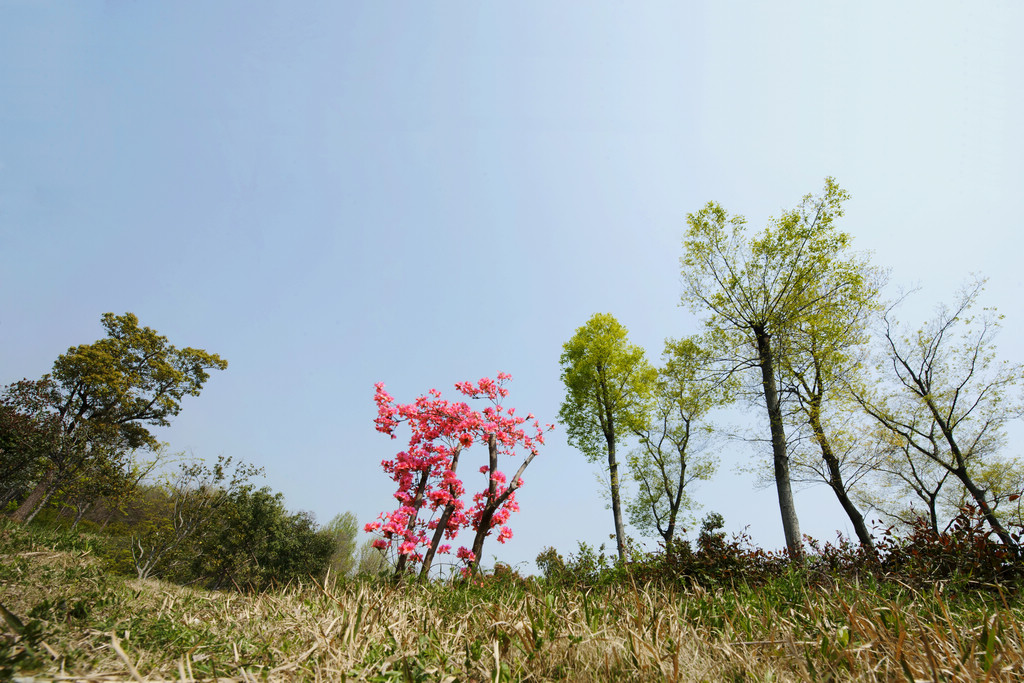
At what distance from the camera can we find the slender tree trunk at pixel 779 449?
30.5ft

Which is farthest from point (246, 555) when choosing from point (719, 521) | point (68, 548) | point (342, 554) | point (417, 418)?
point (719, 521)

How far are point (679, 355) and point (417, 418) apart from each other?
930 centimetres

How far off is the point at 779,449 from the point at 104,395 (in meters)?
27.6

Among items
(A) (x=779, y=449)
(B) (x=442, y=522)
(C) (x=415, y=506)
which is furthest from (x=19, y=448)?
(A) (x=779, y=449)

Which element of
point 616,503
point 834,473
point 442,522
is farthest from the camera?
point 616,503

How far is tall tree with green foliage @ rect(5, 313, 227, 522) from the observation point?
1684cm

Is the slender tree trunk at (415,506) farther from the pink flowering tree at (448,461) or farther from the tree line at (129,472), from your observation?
the tree line at (129,472)

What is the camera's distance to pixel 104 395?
2017 cm

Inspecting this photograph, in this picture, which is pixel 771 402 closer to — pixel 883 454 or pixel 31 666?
pixel 883 454

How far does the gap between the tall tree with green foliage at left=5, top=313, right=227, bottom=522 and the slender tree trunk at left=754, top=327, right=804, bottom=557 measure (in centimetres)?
2401

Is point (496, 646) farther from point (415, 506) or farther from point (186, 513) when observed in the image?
point (186, 513)

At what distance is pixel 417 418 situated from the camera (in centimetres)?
923

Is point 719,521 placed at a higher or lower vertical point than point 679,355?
lower

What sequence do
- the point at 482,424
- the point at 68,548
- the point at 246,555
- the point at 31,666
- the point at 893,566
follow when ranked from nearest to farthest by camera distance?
the point at 31,666 < the point at 893,566 < the point at 482,424 < the point at 68,548 < the point at 246,555
